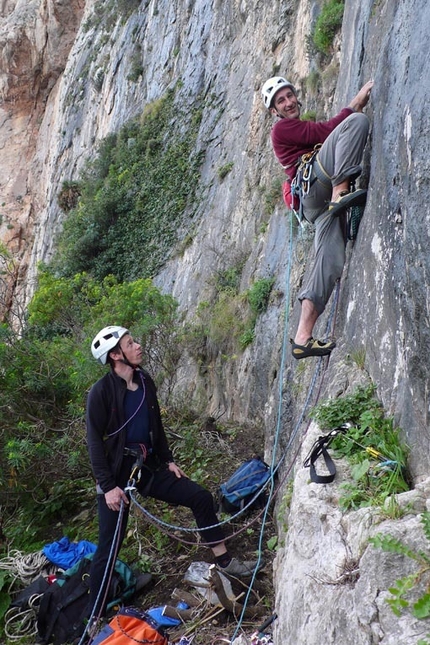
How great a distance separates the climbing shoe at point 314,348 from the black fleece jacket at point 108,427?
1323 mm

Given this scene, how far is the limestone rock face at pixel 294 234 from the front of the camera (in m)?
2.65

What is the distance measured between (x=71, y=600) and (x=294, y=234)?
5.57 meters

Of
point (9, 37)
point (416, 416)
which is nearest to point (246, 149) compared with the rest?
point (416, 416)

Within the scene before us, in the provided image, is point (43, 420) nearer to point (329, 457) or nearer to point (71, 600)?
point (71, 600)

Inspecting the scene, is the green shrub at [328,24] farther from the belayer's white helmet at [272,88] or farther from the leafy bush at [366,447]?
the leafy bush at [366,447]

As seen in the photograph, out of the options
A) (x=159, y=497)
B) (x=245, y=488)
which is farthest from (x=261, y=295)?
(x=159, y=497)

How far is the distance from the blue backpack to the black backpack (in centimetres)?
110

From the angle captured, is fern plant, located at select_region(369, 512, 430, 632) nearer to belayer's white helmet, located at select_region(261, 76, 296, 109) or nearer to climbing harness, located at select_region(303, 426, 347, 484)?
climbing harness, located at select_region(303, 426, 347, 484)

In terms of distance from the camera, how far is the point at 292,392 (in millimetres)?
5586

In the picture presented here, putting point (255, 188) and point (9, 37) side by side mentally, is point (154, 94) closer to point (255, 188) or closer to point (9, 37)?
point (255, 188)

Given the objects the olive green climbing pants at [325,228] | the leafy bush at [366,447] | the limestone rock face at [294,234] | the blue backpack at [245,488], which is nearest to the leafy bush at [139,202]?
the limestone rock face at [294,234]

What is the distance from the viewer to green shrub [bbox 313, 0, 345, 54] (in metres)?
8.78

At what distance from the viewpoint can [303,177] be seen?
4828mm

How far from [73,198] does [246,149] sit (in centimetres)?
1342
